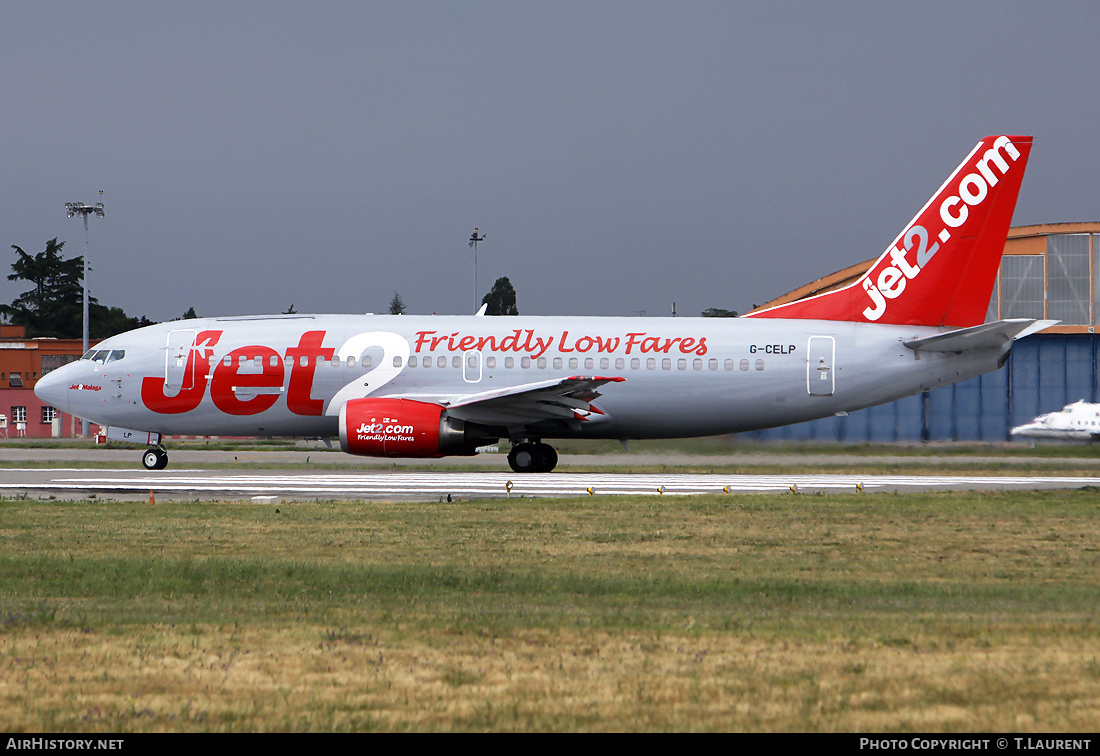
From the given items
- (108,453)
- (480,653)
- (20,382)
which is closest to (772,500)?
(480,653)

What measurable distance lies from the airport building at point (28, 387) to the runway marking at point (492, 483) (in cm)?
4412

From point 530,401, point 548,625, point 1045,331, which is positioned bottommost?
point 548,625

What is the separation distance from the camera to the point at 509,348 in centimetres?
2989

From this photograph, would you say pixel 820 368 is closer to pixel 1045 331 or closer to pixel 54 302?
pixel 1045 331

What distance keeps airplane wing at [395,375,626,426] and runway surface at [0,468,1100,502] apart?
1512mm

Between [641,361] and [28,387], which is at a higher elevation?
[641,361]

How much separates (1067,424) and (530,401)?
98.3 ft

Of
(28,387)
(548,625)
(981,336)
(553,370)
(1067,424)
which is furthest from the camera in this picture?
(28,387)

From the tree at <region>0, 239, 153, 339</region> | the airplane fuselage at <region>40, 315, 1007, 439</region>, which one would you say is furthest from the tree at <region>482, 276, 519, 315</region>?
the airplane fuselage at <region>40, 315, 1007, 439</region>

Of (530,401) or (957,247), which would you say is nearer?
(530,401)

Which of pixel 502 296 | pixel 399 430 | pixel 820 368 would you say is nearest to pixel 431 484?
pixel 399 430

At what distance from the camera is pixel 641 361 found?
29.8 meters

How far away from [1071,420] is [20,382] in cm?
6297

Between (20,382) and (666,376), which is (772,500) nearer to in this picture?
(666,376)
